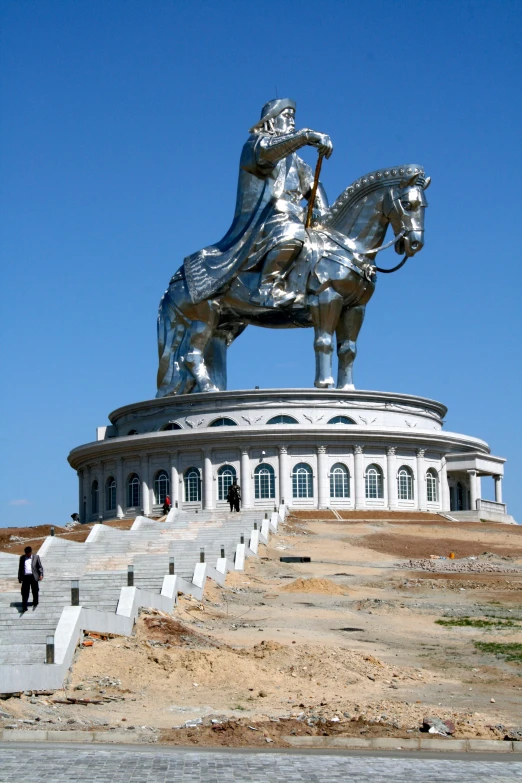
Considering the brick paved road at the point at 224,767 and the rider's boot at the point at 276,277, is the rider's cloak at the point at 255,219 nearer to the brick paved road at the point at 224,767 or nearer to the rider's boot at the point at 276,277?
the rider's boot at the point at 276,277

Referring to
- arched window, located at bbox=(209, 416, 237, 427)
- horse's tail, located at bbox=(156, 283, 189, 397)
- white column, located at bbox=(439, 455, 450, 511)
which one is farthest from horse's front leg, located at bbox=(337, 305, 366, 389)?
horse's tail, located at bbox=(156, 283, 189, 397)

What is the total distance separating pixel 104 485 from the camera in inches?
2687

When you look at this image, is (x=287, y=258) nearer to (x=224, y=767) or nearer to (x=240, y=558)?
(x=240, y=558)

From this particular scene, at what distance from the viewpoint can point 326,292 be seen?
62.1 m

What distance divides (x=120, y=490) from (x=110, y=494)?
6.79 ft

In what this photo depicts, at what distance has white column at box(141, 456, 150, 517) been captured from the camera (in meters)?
64.4

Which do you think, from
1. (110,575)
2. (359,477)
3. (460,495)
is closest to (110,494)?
(359,477)

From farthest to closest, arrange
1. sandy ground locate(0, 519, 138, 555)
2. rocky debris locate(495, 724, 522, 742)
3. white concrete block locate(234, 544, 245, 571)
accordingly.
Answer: sandy ground locate(0, 519, 138, 555) → white concrete block locate(234, 544, 245, 571) → rocky debris locate(495, 724, 522, 742)

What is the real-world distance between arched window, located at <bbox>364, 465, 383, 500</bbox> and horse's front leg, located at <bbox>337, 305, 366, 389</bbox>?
4.58 meters

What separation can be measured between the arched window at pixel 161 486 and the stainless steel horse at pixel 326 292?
4.55 m

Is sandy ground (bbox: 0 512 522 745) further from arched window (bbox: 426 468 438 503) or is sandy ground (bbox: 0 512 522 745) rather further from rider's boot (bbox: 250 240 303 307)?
arched window (bbox: 426 468 438 503)

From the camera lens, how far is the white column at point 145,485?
64375mm

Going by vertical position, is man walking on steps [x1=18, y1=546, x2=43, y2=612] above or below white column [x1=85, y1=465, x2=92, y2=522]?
below

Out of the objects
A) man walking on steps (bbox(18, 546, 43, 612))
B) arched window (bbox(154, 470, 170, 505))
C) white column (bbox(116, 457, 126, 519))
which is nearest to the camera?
man walking on steps (bbox(18, 546, 43, 612))
